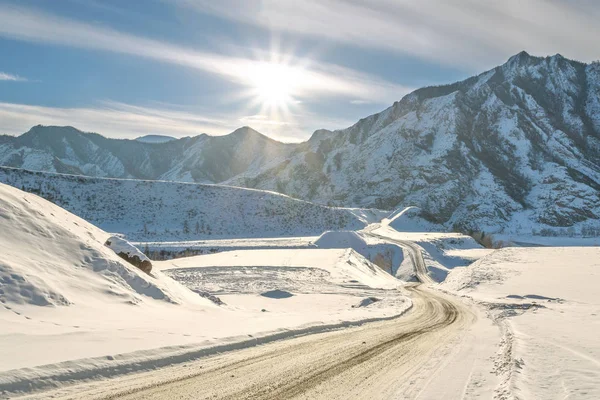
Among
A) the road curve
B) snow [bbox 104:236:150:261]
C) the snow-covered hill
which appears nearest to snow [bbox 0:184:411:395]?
snow [bbox 104:236:150:261]

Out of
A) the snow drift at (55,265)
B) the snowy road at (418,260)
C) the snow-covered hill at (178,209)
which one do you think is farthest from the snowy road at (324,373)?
the snow-covered hill at (178,209)

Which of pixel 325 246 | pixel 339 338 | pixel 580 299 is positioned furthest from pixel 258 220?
pixel 339 338

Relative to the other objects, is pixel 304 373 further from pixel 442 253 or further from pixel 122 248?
pixel 442 253

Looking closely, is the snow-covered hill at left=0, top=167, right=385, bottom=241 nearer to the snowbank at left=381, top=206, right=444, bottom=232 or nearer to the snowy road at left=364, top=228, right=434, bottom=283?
the snowbank at left=381, top=206, right=444, bottom=232

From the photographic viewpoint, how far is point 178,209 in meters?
125

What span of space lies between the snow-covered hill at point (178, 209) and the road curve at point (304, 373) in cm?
9411

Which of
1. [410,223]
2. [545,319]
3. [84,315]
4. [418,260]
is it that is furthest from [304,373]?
[410,223]

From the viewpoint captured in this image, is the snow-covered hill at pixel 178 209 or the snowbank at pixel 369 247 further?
the snow-covered hill at pixel 178 209

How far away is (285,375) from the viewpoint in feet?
29.6

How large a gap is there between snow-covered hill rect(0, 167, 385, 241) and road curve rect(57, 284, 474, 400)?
94.1m

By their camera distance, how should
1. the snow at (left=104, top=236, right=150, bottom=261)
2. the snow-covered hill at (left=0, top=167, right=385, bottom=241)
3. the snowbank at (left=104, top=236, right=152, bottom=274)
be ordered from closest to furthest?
the snowbank at (left=104, top=236, right=152, bottom=274) < the snow at (left=104, top=236, right=150, bottom=261) < the snow-covered hill at (left=0, top=167, right=385, bottom=241)

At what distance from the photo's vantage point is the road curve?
7.77 m

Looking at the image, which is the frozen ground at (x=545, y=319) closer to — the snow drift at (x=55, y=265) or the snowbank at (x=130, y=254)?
the snow drift at (x=55, y=265)

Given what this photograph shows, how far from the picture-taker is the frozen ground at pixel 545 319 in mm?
8875
